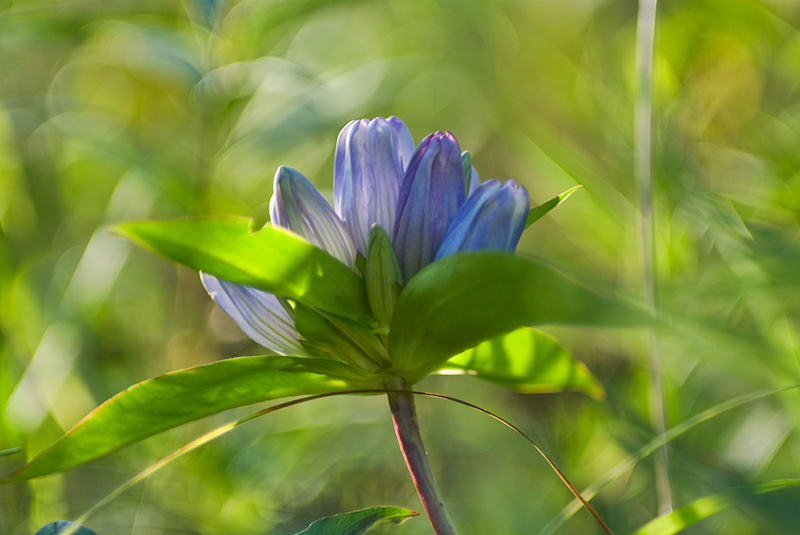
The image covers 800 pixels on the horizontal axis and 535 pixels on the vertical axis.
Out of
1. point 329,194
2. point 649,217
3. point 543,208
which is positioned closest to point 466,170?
point 543,208

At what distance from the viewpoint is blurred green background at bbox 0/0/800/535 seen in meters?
0.78

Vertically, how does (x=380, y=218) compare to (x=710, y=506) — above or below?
above

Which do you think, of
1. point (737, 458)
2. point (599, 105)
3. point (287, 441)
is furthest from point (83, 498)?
point (599, 105)

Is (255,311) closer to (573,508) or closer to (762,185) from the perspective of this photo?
(573,508)

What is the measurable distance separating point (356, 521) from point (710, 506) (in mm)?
184

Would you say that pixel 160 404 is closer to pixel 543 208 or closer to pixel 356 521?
pixel 356 521

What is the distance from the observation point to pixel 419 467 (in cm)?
30

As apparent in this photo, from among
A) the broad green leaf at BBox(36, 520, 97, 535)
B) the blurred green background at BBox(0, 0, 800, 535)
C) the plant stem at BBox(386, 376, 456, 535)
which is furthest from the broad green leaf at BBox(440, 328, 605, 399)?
the blurred green background at BBox(0, 0, 800, 535)

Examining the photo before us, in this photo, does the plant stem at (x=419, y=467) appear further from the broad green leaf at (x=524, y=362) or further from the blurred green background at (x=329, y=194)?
the blurred green background at (x=329, y=194)

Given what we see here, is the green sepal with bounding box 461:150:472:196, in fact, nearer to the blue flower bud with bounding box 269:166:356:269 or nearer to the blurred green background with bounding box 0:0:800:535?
the blue flower bud with bounding box 269:166:356:269

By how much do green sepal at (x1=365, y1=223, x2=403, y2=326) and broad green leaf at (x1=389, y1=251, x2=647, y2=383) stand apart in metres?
0.02

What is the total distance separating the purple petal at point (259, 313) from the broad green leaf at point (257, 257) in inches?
1.9

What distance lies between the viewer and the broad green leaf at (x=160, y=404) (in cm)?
27

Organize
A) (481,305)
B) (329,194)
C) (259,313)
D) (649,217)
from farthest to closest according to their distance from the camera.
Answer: (329,194), (649,217), (259,313), (481,305)
